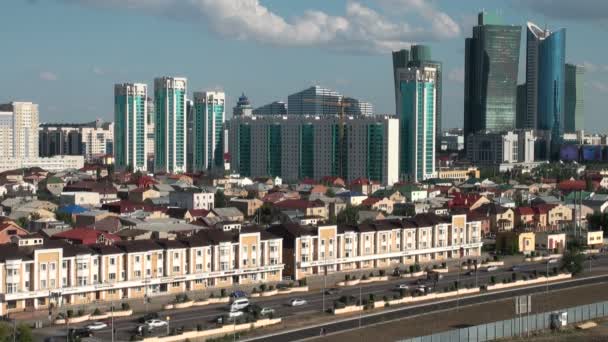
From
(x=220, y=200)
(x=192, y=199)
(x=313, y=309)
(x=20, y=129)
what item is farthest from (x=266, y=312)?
(x=20, y=129)

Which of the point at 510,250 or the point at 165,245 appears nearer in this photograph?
the point at 165,245

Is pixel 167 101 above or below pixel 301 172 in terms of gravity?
above

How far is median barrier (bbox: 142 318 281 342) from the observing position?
50.3 ft

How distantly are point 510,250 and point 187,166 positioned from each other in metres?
37.3

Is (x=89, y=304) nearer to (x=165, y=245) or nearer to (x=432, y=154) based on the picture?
(x=165, y=245)

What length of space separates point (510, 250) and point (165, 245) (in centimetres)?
1123

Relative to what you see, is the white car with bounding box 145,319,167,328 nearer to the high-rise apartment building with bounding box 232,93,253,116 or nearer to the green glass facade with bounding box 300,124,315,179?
the green glass facade with bounding box 300,124,315,179

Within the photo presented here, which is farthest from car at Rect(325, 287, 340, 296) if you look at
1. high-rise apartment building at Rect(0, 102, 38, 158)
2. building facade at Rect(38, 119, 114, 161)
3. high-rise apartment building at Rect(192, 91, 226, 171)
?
building facade at Rect(38, 119, 114, 161)

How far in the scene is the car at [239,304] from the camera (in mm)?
17956

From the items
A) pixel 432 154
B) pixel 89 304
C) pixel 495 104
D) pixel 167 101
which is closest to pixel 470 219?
pixel 89 304

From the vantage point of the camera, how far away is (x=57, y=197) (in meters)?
38.1

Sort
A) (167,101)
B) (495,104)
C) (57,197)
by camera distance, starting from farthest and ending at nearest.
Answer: (495,104) < (167,101) < (57,197)

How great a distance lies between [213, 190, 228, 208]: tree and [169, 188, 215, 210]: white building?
189mm

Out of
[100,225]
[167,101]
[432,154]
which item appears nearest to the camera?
[100,225]
